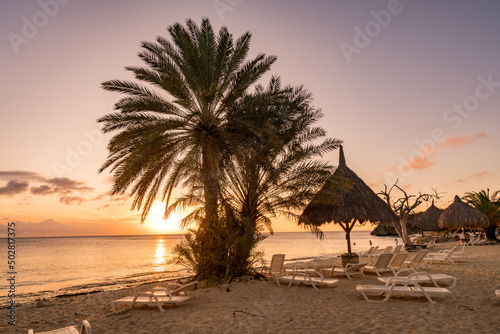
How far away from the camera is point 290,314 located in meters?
6.28

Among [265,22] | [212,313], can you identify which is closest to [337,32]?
[265,22]

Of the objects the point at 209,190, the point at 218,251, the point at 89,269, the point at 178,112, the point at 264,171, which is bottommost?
the point at 89,269

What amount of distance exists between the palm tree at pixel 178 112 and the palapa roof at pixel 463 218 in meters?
21.9

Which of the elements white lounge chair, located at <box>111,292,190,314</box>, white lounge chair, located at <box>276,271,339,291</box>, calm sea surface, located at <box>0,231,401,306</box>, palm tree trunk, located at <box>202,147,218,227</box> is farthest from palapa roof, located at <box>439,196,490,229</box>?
white lounge chair, located at <box>111,292,190,314</box>

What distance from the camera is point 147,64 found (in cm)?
997

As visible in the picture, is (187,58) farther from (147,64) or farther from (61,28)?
(61,28)

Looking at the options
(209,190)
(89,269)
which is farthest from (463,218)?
(89,269)

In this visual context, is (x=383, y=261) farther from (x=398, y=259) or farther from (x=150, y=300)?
(x=150, y=300)

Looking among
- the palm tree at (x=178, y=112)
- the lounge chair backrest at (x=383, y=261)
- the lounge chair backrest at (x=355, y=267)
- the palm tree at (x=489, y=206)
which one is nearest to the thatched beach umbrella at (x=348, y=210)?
the lounge chair backrest at (x=355, y=267)

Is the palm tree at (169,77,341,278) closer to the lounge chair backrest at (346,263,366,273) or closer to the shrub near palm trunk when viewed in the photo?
the shrub near palm trunk

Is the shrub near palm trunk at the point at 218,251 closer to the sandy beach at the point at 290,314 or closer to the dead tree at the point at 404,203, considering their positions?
the sandy beach at the point at 290,314

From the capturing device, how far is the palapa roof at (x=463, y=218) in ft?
80.7

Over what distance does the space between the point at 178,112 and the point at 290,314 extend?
6833 millimetres

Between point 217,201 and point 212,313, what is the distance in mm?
4425
